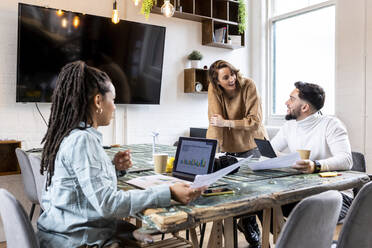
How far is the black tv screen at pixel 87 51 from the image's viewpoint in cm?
315

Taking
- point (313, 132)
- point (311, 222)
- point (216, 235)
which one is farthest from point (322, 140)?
point (311, 222)

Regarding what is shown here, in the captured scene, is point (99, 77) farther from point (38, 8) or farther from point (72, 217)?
point (38, 8)

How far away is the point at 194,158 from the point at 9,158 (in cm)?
216

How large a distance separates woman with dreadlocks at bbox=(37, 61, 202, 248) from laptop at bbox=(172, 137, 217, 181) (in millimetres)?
380

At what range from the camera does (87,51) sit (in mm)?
3486

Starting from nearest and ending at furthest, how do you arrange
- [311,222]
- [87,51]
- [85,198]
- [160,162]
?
[311,222] < [85,198] < [160,162] < [87,51]

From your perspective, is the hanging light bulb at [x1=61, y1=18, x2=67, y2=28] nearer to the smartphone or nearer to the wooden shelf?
the wooden shelf

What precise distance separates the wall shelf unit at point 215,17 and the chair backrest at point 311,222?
11.3ft

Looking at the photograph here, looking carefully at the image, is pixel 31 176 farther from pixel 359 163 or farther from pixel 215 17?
pixel 215 17

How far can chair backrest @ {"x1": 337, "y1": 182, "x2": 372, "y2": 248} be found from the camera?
1203 mm

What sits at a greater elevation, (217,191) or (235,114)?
(235,114)

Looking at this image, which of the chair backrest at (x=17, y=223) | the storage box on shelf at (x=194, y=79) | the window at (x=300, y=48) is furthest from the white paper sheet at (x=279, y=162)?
the window at (x=300, y=48)

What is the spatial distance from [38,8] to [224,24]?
232 cm

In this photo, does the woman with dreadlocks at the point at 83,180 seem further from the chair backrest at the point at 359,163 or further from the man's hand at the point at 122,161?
the chair backrest at the point at 359,163
